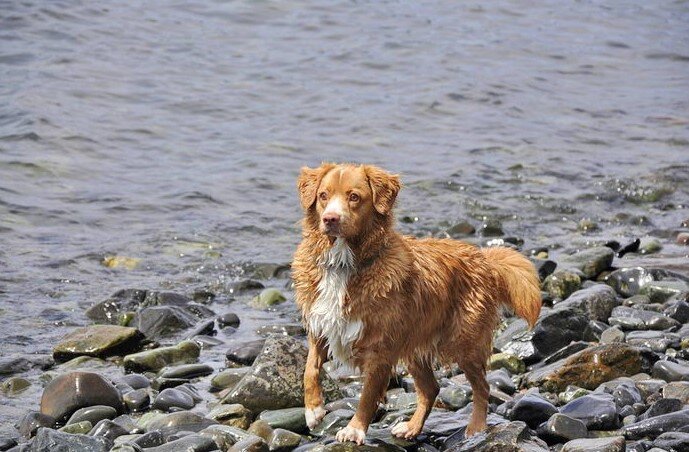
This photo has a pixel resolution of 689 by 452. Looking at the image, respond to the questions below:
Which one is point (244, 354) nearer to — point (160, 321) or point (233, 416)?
point (160, 321)

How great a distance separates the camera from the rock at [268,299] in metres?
11.7

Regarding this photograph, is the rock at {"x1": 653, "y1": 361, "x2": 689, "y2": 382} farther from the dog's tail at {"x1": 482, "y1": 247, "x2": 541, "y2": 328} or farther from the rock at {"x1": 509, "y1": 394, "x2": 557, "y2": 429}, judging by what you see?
the dog's tail at {"x1": 482, "y1": 247, "x2": 541, "y2": 328}

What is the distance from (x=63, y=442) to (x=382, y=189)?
2.48 m

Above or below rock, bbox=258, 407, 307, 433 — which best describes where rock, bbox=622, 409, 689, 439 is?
above

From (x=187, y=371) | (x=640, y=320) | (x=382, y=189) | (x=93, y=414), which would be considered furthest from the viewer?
(x=640, y=320)

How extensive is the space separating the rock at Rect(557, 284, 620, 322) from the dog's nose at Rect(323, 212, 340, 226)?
432cm

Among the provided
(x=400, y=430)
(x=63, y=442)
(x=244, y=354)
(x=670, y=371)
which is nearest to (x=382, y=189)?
(x=400, y=430)

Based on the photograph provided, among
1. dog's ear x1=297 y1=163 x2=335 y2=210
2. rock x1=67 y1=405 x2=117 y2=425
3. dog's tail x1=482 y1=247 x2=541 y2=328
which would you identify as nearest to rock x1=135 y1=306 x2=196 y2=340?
rock x1=67 y1=405 x2=117 y2=425

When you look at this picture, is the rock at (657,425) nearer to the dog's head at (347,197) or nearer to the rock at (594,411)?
the rock at (594,411)

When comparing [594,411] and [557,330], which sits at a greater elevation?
[594,411]

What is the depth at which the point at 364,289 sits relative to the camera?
274 inches

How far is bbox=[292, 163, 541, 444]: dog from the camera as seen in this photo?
6.91m

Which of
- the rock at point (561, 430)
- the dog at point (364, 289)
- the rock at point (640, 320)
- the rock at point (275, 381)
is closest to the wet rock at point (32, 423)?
the rock at point (275, 381)

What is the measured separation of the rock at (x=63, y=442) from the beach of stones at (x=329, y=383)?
12 millimetres
